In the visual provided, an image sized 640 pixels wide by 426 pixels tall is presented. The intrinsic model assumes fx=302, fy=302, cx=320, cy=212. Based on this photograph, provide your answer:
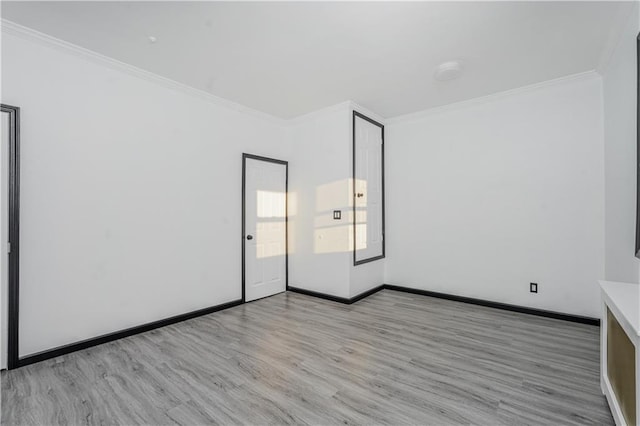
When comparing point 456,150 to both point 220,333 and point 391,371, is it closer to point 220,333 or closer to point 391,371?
point 391,371

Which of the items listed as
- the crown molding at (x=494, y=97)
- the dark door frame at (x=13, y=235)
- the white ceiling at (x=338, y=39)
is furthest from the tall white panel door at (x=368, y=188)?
the dark door frame at (x=13, y=235)

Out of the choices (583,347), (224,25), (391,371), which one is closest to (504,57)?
(224,25)

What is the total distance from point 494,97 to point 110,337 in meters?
5.06

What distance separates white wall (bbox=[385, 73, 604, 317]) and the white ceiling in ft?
1.58

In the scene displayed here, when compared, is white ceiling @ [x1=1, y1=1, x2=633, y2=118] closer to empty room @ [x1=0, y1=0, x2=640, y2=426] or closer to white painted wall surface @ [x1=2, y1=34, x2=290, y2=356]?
empty room @ [x1=0, y1=0, x2=640, y2=426]

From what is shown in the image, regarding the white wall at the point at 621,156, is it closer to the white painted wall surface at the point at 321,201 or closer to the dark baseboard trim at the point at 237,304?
the dark baseboard trim at the point at 237,304

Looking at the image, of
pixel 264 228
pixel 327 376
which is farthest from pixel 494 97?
pixel 327 376

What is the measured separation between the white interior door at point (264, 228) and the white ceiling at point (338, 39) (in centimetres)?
126

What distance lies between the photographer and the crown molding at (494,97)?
3264 mm

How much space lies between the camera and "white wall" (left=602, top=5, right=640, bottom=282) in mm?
2367

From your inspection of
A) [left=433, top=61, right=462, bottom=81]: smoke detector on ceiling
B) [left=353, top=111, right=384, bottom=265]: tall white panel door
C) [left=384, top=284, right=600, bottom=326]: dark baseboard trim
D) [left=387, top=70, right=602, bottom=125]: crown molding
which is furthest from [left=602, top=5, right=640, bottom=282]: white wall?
[left=353, top=111, right=384, bottom=265]: tall white panel door

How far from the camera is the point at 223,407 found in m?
1.93

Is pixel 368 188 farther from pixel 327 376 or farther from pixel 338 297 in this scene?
pixel 327 376

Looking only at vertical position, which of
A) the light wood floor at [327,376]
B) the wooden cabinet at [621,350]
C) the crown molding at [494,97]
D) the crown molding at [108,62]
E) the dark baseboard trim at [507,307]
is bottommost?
the light wood floor at [327,376]
